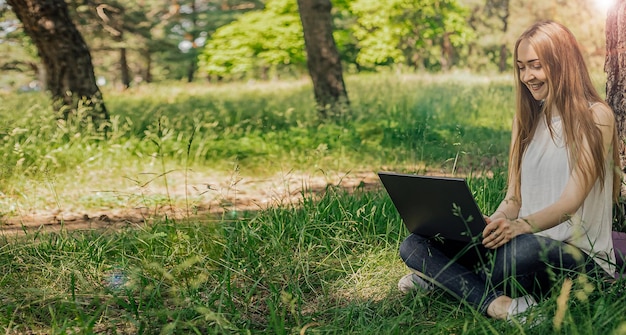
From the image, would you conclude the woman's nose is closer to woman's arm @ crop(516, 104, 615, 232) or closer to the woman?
the woman

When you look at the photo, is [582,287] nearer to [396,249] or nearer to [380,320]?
[380,320]

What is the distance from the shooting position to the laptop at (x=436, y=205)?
8.61ft

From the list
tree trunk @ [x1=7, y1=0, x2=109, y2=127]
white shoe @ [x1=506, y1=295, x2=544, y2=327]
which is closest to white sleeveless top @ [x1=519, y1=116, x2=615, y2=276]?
white shoe @ [x1=506, y1=295, x2=544, y2=327]

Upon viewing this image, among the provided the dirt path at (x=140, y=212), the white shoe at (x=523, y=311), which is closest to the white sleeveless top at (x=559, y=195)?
the white shoe at (x=523, y=311)

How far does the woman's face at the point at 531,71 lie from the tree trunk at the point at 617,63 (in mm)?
859

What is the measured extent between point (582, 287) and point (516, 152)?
0.64m

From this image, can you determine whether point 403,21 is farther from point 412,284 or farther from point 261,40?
point 412,284

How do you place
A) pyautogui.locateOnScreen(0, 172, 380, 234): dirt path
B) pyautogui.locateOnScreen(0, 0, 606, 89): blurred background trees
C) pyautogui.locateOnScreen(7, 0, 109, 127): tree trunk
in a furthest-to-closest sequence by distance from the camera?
pyautogui.locateOnScreen(0, 0, 606, 89): blurred background trees < pyautogui.locateOnScreen(7, 0, 109, 127): tree trunk < pyautogui.locateOnScreen(0, 172, 380, 234): dirt path

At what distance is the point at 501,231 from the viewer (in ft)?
8.87

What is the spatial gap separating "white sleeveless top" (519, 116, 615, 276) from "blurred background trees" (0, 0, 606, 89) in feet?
51.2

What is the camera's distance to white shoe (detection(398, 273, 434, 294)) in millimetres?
3072

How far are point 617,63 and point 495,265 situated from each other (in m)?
1.42

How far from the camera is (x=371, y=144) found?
23.6ft

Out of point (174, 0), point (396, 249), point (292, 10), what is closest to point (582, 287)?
point (396, 249)
